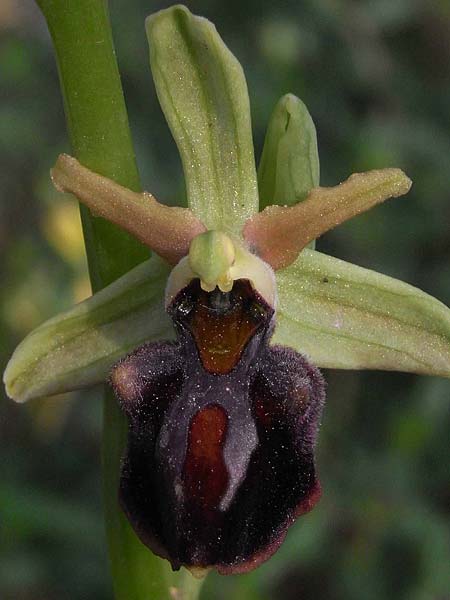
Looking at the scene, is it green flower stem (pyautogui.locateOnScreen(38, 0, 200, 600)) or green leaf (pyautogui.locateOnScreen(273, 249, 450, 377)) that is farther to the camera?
green leaf (pyautogui.locateOnScreen(273, 249, 450, 377))

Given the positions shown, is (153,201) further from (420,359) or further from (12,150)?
(12,150)

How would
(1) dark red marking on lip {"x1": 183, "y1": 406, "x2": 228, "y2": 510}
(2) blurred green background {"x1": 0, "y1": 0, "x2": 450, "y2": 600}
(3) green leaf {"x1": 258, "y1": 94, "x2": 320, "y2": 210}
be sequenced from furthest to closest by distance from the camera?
(2) blurred green background {"x1": 0, "y1": 0, "x2": 450, "y2": 600}, (3) green leaf {"x1": 258, "y1": 94, "x2": 320, "y2": 210}, (1) dark red marking on lip {"x1": 183, "y1": 406, "x2": 228, "y2": 510}

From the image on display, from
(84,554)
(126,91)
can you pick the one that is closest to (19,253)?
(126,91)

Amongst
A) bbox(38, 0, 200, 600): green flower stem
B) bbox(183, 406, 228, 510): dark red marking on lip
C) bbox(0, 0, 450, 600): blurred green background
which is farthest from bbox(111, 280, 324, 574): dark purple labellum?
bbox(0, 0, 450, 600): blurred green background

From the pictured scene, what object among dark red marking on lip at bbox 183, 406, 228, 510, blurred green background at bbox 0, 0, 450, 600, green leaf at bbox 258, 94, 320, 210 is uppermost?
green leaf at bbox 258, 94, 320, 210

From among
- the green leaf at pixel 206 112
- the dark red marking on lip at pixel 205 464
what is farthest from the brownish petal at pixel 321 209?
the dark red marking on lip at pixel 205 464

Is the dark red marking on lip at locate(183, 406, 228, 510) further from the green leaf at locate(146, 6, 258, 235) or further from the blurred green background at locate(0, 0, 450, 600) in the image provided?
the blurred green background at locate(0, 0, 450, 600)
